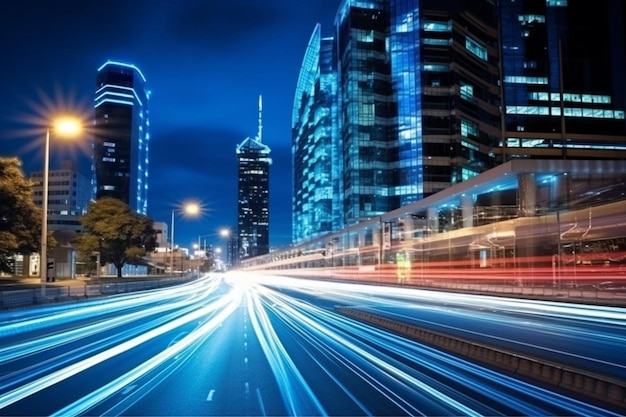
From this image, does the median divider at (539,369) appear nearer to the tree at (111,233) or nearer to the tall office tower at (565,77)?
the tree at (111,233)

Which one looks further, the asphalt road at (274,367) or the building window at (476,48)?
the building window at (476,48)

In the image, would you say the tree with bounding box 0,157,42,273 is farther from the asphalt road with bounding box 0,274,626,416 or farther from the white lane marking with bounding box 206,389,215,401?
the white lane marking with bounding box 206,389,215,401

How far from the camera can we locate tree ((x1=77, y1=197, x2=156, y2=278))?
73838mm

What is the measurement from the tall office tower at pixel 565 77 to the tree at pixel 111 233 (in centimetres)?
7085

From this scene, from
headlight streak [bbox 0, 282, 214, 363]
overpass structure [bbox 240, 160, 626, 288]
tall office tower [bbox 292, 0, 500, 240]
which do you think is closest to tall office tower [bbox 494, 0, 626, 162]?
tall office tower [bbox 292, 0, 500, 240]

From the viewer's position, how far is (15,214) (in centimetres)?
4462

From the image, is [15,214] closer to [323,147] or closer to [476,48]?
[476,48]

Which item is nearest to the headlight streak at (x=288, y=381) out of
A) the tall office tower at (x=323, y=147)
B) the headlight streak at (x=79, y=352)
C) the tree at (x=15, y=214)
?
the headlight streak at (x=79, y=352)

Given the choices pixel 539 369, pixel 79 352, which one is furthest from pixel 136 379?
pixel 539 369

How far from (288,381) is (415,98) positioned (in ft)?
370

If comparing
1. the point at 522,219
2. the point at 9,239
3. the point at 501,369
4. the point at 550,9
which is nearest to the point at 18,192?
the point at 9,239

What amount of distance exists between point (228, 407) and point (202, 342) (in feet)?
31.9

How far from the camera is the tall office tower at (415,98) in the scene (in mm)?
117562

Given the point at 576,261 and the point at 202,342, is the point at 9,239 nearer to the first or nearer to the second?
the point at 202,342
